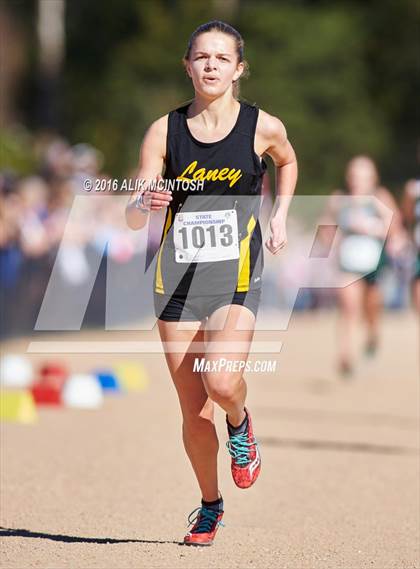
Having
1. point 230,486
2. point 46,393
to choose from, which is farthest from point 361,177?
point 230,486

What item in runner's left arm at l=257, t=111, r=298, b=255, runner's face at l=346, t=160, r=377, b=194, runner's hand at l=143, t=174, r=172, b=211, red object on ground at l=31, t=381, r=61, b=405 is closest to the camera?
runner's hand at l=143, t=174, r=172, b=211

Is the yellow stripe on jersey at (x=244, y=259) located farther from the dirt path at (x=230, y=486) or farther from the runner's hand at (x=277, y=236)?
the dirt path at (x=230, y=486)

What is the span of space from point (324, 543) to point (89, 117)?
37.0 metres

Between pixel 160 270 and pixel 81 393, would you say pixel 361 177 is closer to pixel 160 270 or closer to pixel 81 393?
pixel 81 393

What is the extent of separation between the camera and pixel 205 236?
583cm

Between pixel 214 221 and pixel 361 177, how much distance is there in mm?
7637

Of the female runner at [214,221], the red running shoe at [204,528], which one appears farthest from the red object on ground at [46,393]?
the female runner at [214,221]

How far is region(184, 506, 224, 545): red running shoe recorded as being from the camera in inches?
240

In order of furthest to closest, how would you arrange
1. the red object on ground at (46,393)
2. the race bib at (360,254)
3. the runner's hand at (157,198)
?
the race bib at (360,254) < the red object on ground at (46,393) < the runner's hand at (157,198)

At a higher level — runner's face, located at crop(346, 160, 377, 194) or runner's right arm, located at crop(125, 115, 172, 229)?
runner's face, located at crop(346, 160, 377, 194)

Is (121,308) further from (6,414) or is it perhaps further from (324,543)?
(324,543)

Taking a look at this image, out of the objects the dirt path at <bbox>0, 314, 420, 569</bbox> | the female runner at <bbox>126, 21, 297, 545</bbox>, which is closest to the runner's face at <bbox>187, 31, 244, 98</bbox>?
the female runner at <bbox>126, 21, 297, 545</bbox>

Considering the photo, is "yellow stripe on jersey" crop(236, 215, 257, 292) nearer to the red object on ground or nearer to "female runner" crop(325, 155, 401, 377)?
the red object on ground

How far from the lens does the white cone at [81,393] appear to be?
1103 centimetres
